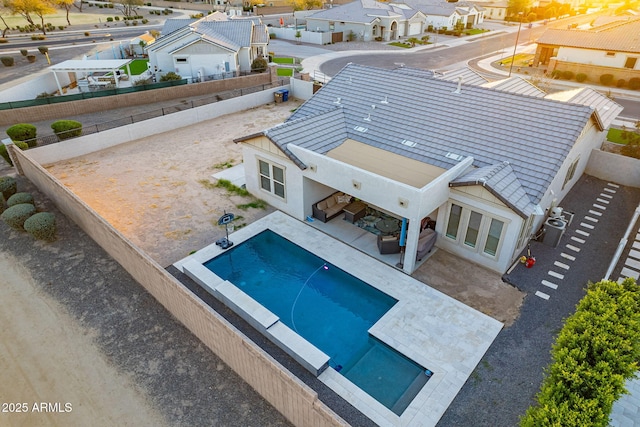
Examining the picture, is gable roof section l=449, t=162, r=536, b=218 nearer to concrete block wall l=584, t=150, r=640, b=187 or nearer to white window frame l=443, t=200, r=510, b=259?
white window frame l=443, t=200, r=510, b=259

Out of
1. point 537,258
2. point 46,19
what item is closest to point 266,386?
point 537,258

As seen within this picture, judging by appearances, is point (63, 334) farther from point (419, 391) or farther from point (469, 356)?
point (469, 356)

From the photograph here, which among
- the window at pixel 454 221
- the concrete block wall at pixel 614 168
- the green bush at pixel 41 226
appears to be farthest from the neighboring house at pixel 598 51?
the green bush at pixel 41 226

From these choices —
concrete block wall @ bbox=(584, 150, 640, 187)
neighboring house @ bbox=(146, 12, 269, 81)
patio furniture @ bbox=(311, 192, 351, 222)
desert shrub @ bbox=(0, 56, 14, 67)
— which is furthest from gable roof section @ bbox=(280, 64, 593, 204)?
desert shrub @ bbox=(0, 56, 14, 67)

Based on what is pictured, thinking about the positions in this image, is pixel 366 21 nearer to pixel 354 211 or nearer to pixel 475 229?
pixel 354 211

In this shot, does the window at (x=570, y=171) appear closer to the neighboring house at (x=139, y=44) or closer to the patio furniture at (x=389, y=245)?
the patio furniture at (x=389, y=245)
